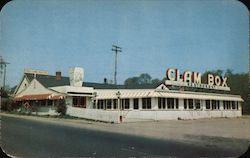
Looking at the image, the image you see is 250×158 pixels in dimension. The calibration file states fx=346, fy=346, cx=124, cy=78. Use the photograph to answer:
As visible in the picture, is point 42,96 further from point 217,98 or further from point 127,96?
point 217,98

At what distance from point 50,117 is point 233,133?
542cm

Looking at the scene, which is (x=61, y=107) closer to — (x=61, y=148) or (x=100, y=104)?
(x=61, y=148)

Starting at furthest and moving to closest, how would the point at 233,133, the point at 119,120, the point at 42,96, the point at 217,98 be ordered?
1. the point at 217,98
2. the point at 119,120
3. the point at 42,96
4. the point at 233,133

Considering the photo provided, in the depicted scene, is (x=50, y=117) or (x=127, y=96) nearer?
(x=50, y=117)

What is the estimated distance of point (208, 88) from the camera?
18.6 meters

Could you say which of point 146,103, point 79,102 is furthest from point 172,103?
point 79,102

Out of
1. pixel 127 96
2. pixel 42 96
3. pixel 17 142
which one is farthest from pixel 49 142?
pixel 127 96

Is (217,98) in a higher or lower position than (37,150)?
higher

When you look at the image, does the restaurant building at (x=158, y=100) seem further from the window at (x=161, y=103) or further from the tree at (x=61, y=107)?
the tree at (x=61, y=107)

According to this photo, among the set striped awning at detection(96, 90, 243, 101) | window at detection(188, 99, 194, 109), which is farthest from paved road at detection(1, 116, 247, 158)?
window at detection(188, 99, 194, 109)

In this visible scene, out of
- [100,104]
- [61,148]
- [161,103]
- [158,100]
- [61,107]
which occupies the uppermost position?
[158,100]

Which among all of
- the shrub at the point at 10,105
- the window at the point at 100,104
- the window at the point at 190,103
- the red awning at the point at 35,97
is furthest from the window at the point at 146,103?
the shrub at the point at 10,105

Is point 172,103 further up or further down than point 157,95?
further down

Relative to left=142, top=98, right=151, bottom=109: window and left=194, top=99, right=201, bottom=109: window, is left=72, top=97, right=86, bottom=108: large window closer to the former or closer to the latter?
left=142, top=98, right=151, bottom=109: window
